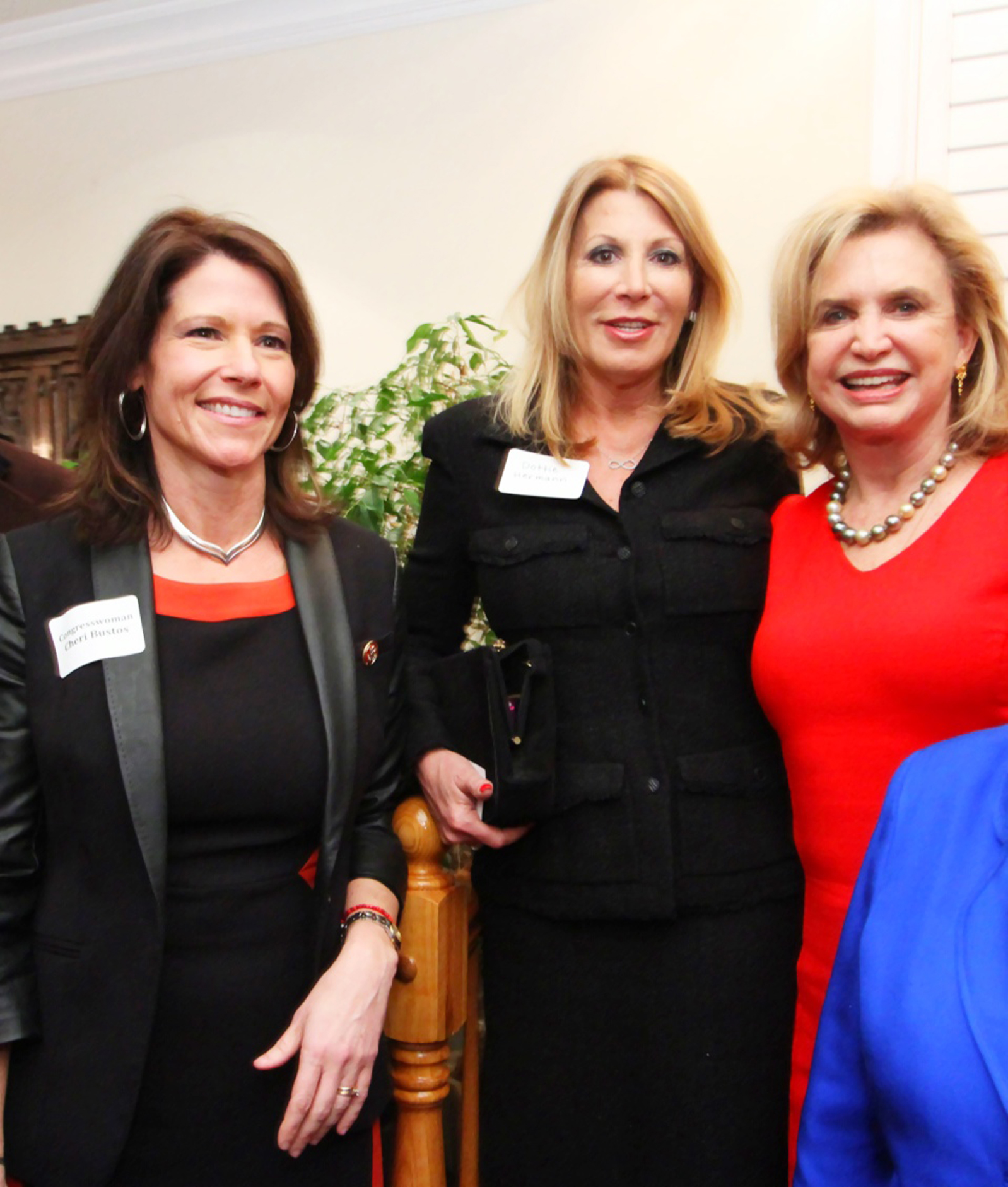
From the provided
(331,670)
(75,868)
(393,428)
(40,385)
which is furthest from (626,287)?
(40,385)

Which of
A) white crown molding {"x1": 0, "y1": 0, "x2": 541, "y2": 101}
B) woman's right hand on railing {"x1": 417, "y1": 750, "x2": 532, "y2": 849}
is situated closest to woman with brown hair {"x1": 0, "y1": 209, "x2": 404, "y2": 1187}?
woman's right hand on railing {"x1": 417, "y1": 750, "x2": 532, "y2": 849}

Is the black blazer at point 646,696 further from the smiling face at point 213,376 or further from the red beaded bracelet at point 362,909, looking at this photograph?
the smiling face at point 213,376

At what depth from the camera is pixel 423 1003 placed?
139 cm

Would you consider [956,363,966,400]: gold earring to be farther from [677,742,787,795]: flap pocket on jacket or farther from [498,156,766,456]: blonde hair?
[677,742,787,795]: flap pocket on jacket

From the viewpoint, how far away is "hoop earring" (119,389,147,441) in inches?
55.6

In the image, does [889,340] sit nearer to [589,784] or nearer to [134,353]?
[589,784]

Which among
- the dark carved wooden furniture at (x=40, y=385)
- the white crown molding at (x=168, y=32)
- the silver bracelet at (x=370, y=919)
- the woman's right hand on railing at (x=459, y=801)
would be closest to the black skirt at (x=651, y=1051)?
the woman's right hand on railing at (x=459, y=801)

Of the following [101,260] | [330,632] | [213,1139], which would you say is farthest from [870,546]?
[101,260]

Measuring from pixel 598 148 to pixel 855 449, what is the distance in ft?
7.67

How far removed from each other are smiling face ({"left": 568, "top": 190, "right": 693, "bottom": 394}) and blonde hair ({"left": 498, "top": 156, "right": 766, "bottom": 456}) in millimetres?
19

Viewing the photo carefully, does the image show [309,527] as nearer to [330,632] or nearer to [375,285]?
[330,632]

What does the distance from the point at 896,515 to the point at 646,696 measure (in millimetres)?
426

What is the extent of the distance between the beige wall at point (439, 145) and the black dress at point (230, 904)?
96.7 inches

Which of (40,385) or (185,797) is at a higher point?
(40,385)
